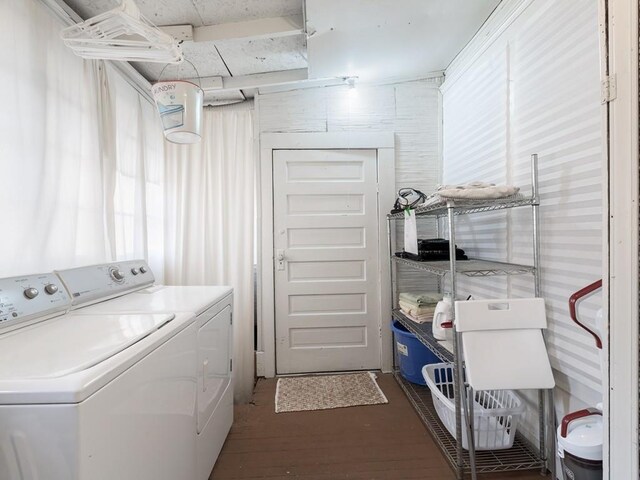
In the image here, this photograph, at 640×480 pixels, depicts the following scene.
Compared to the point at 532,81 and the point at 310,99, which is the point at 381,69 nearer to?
the point at 310,99

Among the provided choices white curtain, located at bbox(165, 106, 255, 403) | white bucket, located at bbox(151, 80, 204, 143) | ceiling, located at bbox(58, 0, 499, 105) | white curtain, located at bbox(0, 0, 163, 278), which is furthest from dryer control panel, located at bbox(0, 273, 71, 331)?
ceiling, located at bbox(58, 0, 499, 105)

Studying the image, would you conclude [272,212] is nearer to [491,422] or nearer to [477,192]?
[477,192]

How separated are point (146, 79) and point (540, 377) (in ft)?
9.75

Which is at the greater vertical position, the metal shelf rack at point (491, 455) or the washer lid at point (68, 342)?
the washer lid at point (68, 342)

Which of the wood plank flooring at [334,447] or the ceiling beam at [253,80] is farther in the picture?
the ceiling beam at [253,80]

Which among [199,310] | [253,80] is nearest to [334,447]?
[199,310]

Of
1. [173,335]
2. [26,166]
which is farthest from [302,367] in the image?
[26,166]

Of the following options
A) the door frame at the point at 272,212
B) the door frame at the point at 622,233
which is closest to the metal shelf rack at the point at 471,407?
the door frame at the point at 622,233

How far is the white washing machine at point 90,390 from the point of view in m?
0.63

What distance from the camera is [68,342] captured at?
2.88ft

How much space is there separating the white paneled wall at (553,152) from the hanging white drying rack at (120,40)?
1629 mm

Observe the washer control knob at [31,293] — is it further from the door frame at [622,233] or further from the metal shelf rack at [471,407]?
the door frame at [622,233]

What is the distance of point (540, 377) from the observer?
4.32 ft

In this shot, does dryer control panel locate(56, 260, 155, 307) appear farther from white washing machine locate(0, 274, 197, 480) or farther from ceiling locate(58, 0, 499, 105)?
ceiling locate(58, 0, 499, 105)
